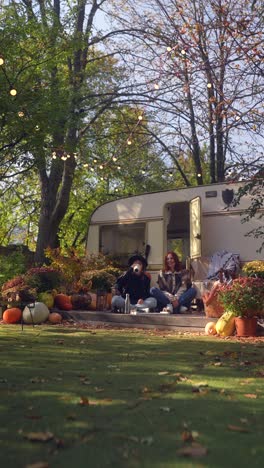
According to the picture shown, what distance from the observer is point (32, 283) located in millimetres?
11977

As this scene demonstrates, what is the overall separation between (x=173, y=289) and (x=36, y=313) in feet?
9.67

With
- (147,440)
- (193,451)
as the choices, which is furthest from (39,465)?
(193,451)

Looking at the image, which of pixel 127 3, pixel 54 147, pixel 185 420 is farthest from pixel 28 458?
pixel 127 3

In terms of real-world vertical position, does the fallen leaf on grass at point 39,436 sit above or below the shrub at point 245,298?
below

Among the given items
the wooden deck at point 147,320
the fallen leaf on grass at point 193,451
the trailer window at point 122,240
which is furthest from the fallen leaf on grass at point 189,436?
the trailer window at point 122,240

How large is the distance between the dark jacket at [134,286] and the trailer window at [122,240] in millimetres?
2417

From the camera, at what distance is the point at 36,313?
11.0m

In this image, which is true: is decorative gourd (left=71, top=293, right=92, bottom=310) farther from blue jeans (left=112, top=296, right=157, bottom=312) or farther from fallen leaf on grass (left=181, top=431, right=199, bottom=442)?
fallen leaf on grass (left=181, top=431, right=199, bottom=442)

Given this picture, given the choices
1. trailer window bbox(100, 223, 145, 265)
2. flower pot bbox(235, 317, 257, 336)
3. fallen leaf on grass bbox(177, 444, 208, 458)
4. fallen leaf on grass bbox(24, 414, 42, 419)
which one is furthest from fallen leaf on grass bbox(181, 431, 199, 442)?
trailer window bbox(100, 223, 145, 265)

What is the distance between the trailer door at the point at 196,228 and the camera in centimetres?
1252

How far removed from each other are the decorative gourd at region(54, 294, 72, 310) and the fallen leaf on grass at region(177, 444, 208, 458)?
9.28 meters

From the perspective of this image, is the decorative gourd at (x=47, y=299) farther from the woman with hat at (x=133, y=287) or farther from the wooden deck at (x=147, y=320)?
the woman with hat at (x=133, y=287)

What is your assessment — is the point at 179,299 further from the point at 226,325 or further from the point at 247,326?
the point at 247,326

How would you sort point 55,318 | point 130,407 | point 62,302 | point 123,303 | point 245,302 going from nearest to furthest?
point 130,407
point 245,302
point 55,318
point 123,303
point 62,302
